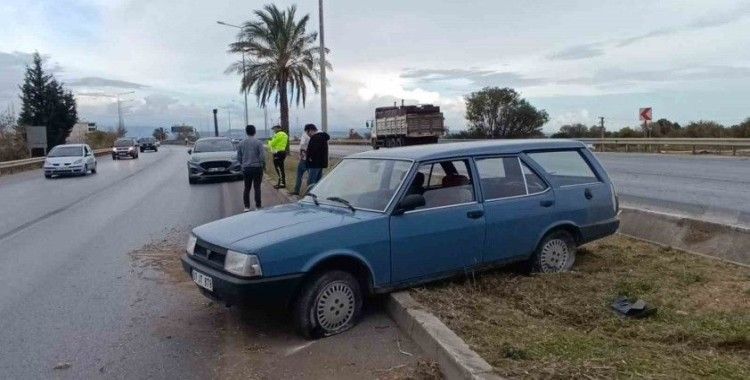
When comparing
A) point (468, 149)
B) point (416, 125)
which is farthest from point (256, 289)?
point (416, 125)

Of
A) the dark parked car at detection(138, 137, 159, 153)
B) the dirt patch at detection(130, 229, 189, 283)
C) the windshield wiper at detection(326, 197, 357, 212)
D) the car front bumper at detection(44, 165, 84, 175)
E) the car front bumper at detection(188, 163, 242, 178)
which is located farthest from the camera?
the dark parked car at detection(138, 137, 159, 153)

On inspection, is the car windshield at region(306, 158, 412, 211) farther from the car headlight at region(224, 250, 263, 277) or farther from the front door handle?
the car headlight at region(224, 250, 263, 277)

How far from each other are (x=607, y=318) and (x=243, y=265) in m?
2.90

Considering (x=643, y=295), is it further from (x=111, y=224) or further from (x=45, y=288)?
(x=111, y=224)

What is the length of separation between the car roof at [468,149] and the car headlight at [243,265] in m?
1.90

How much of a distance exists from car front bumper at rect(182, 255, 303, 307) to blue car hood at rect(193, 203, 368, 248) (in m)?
0.31

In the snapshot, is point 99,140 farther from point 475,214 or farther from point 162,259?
point 475,214

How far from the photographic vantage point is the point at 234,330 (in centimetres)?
536

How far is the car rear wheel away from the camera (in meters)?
6.43

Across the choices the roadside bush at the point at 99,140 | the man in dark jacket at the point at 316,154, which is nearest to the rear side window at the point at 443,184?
the man in dark jacket at the point at 316,154

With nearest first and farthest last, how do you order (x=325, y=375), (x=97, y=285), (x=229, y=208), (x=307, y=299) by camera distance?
1. (x=325, y=375)
2. (x=307, y=299)
3. (x=97, y=285)
4. (x=229, y=208)

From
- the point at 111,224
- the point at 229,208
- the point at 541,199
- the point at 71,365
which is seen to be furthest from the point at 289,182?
the point at 71,365

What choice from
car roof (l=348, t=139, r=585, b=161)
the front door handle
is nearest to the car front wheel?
the front door handle

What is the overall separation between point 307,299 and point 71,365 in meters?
1.79
